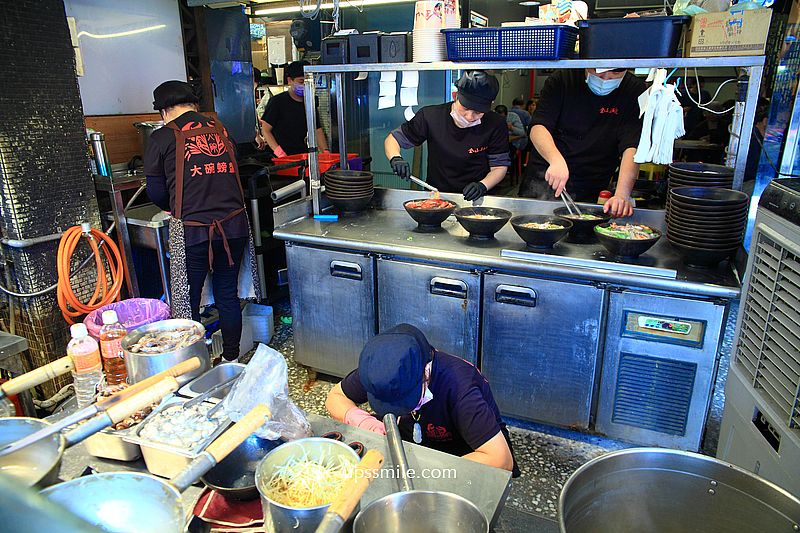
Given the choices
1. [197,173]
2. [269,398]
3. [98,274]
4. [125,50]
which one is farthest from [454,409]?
[125,50]

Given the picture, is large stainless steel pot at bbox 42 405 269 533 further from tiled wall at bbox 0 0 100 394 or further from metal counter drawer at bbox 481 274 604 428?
tiled wall at bbox 0 0 100 394

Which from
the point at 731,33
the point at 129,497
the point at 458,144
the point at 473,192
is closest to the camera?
the point at 129,497

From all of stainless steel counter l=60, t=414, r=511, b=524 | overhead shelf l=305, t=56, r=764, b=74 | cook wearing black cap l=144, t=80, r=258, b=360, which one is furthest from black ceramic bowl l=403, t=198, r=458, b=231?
stainless steel counter l=60, t=414, r=511, b=524

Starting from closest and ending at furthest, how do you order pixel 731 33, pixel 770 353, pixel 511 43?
pixel 770 353 < pixel 731 33 < pixel 511 43

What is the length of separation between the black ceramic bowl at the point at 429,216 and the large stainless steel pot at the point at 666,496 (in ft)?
7.94

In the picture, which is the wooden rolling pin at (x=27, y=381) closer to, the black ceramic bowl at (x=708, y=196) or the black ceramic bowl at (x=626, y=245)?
the black ceramic bowl at (x=626, y=245)

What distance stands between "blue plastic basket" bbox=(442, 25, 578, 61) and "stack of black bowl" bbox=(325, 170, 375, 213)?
3.30ft

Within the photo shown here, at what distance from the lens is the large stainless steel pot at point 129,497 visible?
97cm

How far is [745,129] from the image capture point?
271cm

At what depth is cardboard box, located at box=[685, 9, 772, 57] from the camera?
2.49 meters

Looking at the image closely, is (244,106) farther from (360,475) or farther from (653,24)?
(360,475)

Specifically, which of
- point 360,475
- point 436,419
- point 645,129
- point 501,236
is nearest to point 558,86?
point 645,129

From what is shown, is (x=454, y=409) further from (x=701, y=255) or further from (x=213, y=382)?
(x=701, y=255)

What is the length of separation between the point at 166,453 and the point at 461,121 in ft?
9.74
